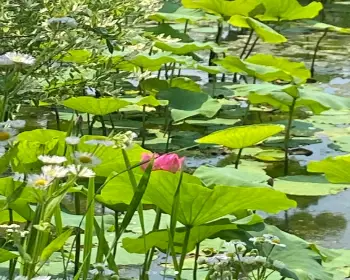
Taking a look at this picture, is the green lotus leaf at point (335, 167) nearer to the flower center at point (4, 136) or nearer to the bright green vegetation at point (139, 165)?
the bright green vegetation at point (139, 165)

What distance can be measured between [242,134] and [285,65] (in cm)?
115

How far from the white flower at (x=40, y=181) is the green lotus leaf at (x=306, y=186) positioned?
1655mm

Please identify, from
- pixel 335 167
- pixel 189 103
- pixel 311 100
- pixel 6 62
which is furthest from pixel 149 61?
pixel 6 62

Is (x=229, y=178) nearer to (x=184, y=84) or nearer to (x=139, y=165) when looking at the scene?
(x=139, y=165)

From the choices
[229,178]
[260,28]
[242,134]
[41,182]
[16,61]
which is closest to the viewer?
[41,182]

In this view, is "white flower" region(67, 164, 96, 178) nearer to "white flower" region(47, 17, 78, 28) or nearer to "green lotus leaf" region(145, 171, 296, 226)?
"white flower" region(47, 17, 78, 28)

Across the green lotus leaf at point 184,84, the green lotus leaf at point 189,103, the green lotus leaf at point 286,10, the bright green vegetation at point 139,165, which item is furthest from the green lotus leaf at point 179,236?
the green lotus leaf at point 286,10

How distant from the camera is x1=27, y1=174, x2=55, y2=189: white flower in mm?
932

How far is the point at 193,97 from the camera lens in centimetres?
306

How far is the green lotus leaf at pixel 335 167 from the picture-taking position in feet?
6.42

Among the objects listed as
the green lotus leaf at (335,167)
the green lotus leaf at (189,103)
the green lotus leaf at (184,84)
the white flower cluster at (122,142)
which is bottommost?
the green lotus leaf at (184,84)

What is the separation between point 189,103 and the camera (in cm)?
303

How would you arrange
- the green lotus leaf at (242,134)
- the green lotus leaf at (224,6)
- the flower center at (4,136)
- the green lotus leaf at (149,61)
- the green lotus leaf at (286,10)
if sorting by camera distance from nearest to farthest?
the flower center at (4,136) < the green lotus leaf at (242,134) < the green lotus leaf at (149,61) < the green lotus leaf at (224,6) < the green lotus leaf at (286,10)

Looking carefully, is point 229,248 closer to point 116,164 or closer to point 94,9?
point 116,164
